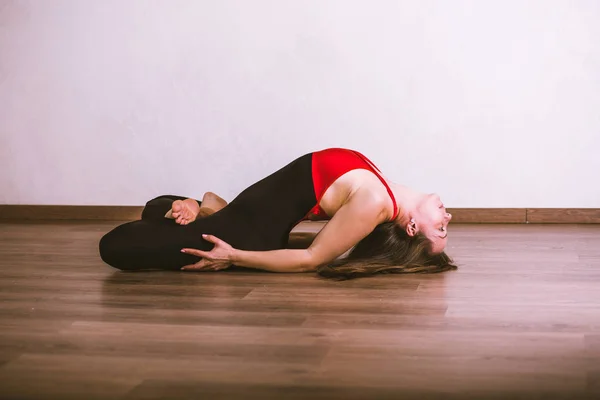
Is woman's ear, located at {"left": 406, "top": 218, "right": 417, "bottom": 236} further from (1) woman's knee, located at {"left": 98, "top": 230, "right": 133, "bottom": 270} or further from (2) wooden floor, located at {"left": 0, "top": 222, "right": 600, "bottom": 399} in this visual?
(1) woman's knee, located at {"left": 98, "top": 230, "right": 133, "bottom": 270}

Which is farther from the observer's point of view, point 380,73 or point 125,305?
point 380,73

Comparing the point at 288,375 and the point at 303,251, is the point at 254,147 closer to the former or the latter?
the point at 303,251

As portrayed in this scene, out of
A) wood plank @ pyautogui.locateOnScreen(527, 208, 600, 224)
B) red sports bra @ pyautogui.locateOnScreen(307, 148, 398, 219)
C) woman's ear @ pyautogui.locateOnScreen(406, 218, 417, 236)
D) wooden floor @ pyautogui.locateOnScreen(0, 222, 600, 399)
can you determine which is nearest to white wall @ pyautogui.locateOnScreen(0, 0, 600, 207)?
wood plank @ pyautogui.locateOnScreen(527, 208, 600, 224)

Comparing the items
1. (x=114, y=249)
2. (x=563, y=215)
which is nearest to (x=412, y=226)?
(x=114, y=249)

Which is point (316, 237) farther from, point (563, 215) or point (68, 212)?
point (68, 212)

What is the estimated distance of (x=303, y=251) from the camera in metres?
2.99

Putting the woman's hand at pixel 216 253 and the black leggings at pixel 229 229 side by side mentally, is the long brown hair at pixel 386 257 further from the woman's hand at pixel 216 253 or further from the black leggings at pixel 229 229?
the woman's hand at pixel 216 253

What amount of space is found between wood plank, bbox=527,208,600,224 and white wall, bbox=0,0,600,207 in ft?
0.14

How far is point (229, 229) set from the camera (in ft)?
9.90

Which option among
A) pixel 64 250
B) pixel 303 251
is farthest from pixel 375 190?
pixel 64 250

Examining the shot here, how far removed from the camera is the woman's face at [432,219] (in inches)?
115

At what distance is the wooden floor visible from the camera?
1.76 meters

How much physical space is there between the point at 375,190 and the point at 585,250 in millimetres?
1213

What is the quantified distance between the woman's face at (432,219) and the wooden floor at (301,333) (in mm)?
162
